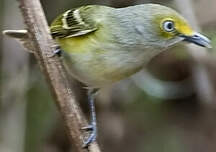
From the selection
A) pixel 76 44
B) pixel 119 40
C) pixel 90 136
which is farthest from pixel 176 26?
pixel 90 136

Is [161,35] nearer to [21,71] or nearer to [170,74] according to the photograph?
[21,71]

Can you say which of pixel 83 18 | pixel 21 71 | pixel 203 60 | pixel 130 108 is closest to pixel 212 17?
pixel 203 60

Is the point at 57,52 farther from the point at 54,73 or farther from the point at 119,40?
the point at 119,40

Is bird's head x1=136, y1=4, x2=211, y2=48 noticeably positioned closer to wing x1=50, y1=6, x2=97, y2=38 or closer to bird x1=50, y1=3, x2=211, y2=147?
bird x1=50, y1=3, x2=211, y2=147

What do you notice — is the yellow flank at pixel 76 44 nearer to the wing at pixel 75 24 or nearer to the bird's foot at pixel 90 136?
the wing at pixel 75 24

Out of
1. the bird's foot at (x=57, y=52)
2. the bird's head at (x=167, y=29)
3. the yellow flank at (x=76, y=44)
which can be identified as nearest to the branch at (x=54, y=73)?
the bird's foot at (x=57, y=52)

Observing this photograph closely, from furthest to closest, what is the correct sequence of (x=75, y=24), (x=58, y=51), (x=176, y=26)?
(x=75, y=24), (x=58, y=51), (x=176, y=26)

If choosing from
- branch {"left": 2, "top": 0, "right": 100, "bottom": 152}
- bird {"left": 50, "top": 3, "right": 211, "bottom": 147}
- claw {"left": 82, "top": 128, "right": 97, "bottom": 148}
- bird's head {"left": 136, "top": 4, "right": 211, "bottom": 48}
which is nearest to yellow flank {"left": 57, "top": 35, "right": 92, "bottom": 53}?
bird {"left": 50, "top": 3, "right": 211, "bottom": 147}
